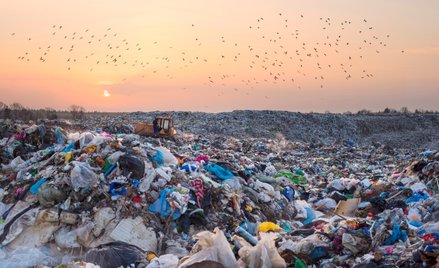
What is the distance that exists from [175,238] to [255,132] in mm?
18411

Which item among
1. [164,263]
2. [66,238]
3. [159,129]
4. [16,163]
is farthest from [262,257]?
[159,129]

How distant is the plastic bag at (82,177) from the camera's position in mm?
6785

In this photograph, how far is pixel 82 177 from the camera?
22.5 ft

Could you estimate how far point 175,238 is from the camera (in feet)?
21.2

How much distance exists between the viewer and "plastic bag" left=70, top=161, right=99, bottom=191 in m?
6.79

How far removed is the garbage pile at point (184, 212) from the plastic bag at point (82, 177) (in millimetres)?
15

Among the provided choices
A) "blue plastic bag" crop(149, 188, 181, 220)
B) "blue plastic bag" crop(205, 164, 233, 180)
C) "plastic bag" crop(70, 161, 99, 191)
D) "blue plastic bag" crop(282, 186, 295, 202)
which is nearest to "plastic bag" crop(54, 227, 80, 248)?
"plastic bag" crop(70, 161, 99, 191)

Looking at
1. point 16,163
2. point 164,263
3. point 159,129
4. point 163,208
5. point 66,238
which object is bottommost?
point 66,238

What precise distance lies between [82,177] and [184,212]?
1.52 m

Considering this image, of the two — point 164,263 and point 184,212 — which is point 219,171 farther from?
point 164,263

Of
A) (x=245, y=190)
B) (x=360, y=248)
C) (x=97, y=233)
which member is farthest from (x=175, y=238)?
(x=360, y=248)

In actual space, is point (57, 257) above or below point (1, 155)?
below

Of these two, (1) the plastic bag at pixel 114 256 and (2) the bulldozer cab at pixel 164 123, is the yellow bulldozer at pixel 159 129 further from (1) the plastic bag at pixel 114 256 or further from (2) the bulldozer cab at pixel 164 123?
(1) the plastic bag at pixel 114 256

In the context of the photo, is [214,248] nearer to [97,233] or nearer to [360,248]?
[360,248]
